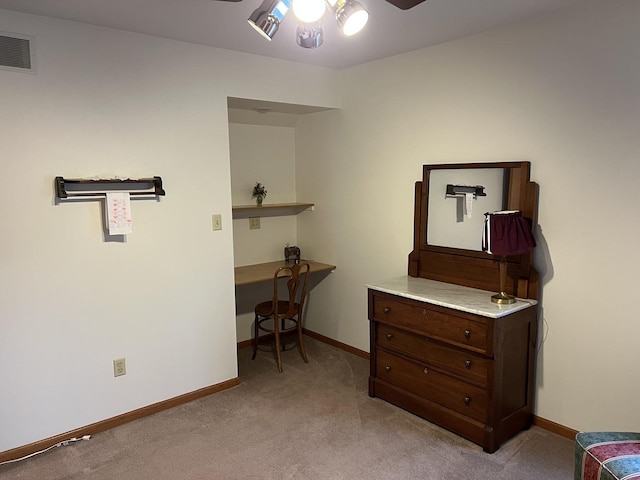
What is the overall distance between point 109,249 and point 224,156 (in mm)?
1007

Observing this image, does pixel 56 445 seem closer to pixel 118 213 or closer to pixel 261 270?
pixel 118 213

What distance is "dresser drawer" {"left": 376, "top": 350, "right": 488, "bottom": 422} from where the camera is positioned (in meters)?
2.63

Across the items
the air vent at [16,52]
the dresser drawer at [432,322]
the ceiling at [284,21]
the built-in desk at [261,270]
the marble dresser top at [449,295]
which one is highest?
the ceiling at [284,21]

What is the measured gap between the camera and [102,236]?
279 centimetres

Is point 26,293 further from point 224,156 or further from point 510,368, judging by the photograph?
point 510,368

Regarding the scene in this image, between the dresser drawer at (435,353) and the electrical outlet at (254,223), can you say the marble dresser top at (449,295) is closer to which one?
→ the dresser drawer at (435,353)

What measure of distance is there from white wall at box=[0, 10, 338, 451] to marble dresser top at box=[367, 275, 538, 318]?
124cm

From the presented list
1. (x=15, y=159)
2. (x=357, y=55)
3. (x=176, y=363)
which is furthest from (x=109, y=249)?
(x=357, y=55)

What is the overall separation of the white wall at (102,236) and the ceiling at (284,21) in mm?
147

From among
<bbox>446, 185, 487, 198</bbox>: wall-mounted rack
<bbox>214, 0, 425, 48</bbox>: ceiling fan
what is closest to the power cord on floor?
<bbox>214, 0, 425, 48</bbox>: ceiling fan

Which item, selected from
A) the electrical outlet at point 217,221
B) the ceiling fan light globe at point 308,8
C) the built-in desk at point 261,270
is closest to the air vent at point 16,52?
the electrical outlet at point 217,221

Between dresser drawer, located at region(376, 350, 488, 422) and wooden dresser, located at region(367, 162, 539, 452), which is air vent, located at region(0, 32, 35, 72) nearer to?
wooden dresser, located at region(367, 162, 539, 452)

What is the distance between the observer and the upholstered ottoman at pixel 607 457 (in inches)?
67.5

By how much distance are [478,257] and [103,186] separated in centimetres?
235
